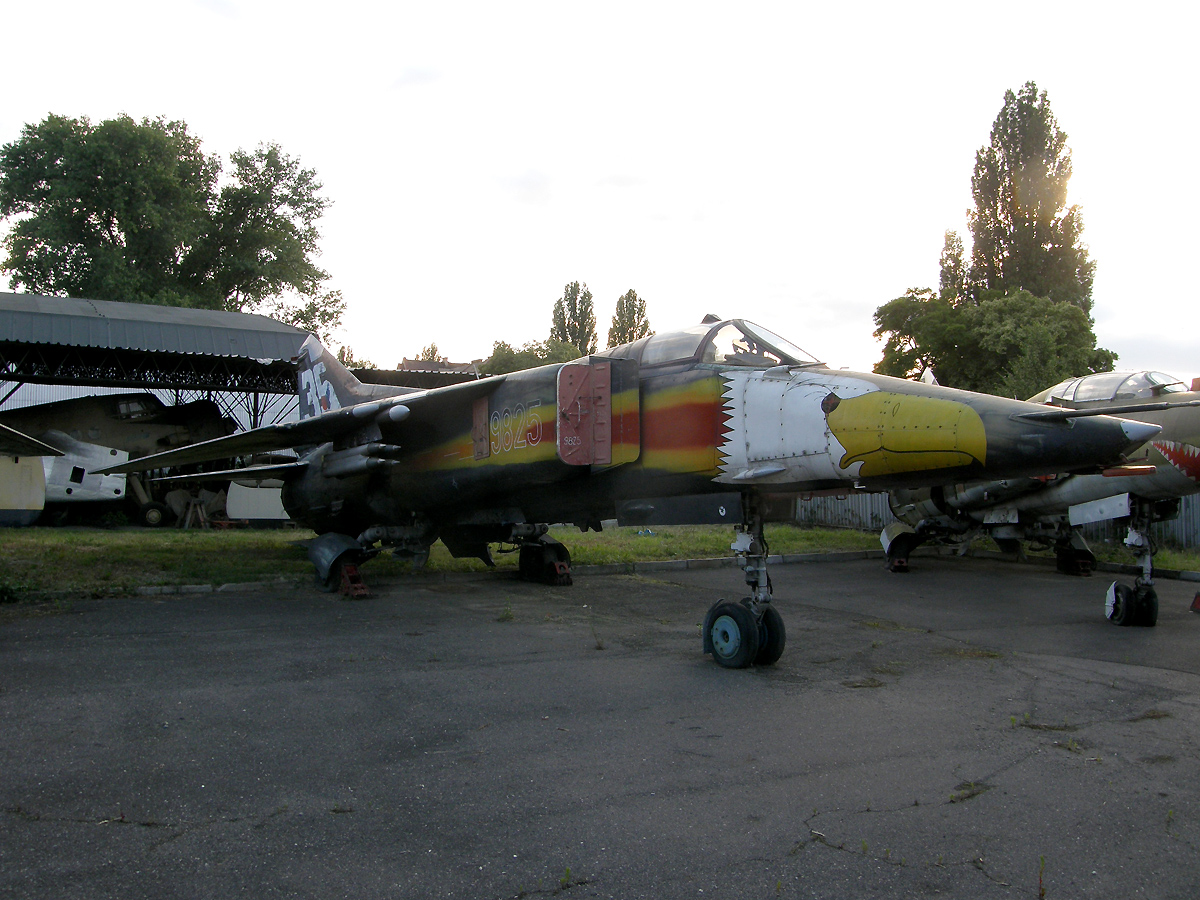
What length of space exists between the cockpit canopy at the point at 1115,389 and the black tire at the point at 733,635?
214 inches

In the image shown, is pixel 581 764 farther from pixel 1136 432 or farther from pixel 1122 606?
pixel 1122 606

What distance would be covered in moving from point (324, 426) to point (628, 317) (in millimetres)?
49710

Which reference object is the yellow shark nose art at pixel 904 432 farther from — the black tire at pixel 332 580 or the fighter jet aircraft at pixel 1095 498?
the black tire at pixel 332 580

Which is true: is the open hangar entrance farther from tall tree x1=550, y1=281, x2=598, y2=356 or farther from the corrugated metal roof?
tall tree x1=550, y1=281, x2=598, y2=356

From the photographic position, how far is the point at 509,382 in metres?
8.73

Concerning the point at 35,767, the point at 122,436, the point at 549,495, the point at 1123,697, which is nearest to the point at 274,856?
the point at 35,767

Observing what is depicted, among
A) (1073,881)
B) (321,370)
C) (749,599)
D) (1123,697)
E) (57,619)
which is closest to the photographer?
(1073,881)

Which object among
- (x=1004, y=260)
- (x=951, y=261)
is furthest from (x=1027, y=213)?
(x=951, y=261)

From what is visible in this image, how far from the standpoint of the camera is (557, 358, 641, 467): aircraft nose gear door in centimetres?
711

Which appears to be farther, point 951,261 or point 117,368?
point 951,261

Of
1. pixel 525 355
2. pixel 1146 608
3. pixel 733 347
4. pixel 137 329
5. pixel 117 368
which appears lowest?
pixel 1146 608

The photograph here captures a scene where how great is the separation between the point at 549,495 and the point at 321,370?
6.73 metres

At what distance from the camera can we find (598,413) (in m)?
7.29

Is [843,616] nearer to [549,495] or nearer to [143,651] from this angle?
[549,495]
